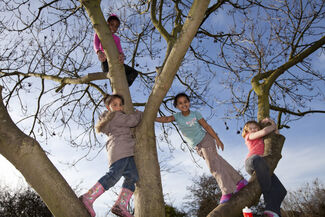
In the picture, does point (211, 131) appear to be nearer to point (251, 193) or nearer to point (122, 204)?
point (251, 193)

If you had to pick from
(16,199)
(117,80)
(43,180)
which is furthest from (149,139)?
(16,199)

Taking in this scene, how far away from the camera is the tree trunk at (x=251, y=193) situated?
3088 mm

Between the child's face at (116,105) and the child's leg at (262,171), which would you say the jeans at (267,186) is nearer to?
the child's leg at (262,171)

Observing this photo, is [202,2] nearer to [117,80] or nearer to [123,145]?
[117,80]

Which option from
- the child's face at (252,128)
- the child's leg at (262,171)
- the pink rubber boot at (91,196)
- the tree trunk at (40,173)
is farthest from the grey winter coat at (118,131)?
the child's face at (252,128)

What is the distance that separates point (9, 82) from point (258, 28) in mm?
5479

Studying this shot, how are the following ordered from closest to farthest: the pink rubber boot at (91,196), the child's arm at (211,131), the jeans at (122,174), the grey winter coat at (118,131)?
the pink rubber boot at (91,196) → the jeans at (122,174) → the grey winter coat at (118,131) → the child's arm at (211,131)

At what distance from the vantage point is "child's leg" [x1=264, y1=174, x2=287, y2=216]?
3365 mm

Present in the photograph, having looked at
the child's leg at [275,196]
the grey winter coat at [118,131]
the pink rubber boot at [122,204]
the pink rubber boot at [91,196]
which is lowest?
the child's leg at [275,196]

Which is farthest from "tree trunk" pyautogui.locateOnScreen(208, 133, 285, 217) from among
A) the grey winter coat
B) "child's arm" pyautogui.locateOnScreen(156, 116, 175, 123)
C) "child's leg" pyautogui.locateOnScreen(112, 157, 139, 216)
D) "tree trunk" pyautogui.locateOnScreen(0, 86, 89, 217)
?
"tree trunk" pyautogui.locateOnScreen(0, 86, 89, 217)

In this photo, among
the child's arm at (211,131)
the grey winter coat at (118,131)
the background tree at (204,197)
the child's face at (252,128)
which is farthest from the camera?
the background tree at (204,197)

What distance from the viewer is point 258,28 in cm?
570

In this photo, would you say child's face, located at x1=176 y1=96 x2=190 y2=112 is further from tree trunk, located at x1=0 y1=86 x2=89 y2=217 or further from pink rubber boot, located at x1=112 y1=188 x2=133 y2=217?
tree trunk, located at x1=0 y1=86 x2=89 y2=217

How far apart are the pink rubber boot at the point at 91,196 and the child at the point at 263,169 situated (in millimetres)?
1990
